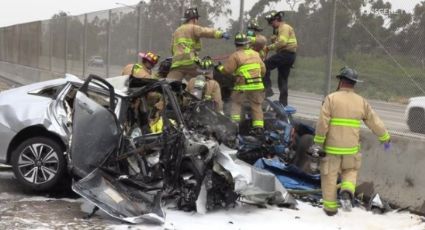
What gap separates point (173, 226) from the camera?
6355mm

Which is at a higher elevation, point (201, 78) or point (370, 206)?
point (201, 78)

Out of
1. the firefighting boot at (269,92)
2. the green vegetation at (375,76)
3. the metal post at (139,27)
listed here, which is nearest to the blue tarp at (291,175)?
the green vegetation at (375,76)

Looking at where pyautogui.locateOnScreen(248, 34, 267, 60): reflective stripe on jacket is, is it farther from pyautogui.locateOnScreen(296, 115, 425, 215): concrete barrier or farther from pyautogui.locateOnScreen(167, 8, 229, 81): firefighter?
pyautogui.locateOnScreen(296, 115, 425, 215): concrete barrier

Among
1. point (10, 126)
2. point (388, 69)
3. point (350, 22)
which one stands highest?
point (350, 22)

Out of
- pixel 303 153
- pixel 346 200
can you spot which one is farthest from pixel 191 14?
pixel 346 200

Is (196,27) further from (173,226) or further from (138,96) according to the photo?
(173,226)

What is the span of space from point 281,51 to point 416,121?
10.4ft

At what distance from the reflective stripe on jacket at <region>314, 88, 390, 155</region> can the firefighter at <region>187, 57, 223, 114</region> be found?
2.13 m

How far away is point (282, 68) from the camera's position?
10852 mm

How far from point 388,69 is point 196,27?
11.7 ft

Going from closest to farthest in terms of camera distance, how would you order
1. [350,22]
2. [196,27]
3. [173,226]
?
1. [173,226]
2. [350,22]
3. [196,27]

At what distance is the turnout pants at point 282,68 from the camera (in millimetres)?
10656

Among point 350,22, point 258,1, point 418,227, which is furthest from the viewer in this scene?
point 258,1

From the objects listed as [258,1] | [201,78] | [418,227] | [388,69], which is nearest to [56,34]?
[258,1]
